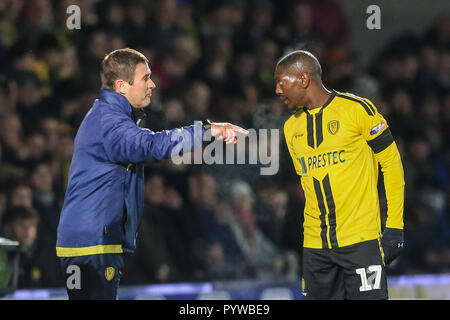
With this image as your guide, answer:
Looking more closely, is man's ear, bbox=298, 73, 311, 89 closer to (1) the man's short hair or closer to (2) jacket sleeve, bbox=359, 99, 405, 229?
(2) jacket sleeve, bbox=359, 99, 405, 229

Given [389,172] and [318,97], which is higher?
[318,97]

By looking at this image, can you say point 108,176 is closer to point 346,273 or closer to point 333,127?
point 333,127

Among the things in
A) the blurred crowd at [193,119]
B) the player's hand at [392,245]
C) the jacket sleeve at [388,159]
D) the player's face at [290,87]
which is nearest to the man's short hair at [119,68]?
the player's face at [290,87]

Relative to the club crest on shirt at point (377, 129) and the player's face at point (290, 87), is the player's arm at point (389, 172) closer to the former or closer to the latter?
the club crest on shirt at point (377, 129)

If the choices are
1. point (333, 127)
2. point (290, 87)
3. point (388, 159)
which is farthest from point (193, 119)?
point (388, 159)

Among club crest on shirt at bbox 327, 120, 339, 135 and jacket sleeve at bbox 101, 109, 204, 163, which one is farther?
club crest on shirt at bbox 327, 120, 339, 135

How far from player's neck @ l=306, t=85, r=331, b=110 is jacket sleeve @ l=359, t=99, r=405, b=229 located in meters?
0.22

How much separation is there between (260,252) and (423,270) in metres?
1.82

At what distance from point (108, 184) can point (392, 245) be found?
4.56ft

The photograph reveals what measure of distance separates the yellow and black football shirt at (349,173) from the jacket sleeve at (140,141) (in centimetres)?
66

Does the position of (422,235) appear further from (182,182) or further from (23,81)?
(23,81)

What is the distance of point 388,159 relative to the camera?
138 inches

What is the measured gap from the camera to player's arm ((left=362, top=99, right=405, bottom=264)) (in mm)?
3451

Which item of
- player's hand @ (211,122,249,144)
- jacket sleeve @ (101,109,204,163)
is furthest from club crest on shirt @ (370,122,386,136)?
jacket sleeve @ (101,109,204,163)
